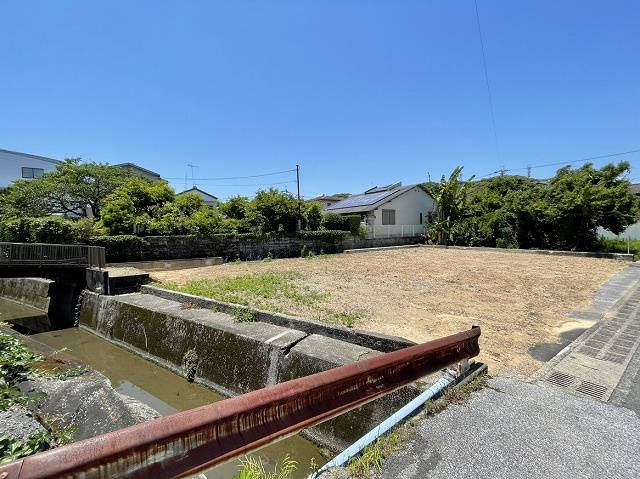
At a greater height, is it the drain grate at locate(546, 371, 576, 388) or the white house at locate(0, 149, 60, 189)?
the white house at locate(0, 149, 60, 189)

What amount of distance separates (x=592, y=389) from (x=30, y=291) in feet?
46.0

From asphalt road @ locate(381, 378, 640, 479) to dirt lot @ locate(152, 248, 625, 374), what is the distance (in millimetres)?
1030

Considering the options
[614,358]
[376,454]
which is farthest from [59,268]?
[614,358]

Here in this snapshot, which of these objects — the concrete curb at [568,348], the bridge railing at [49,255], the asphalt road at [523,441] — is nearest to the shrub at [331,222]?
the bridge railing at [49,255]

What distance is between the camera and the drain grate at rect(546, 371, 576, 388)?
323 centimetres

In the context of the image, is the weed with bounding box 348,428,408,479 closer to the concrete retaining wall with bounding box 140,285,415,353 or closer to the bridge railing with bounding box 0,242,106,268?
the concrete retaining wall with bounding box 140,285,415,353

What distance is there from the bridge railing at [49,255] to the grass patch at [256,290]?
2.05 metres

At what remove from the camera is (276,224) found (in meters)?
17.5

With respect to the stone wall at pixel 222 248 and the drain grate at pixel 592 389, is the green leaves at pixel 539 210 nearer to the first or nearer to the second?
the stone wall at pixel 222 248

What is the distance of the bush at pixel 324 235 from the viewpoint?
59.4ft

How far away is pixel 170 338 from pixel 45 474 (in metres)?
Answer: 5.56

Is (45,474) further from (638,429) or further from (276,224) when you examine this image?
(276,224)

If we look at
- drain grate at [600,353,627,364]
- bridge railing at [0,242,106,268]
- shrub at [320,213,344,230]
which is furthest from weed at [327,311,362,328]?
shrub at [320,213,344,230]

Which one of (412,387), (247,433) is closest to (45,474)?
(247,433)
